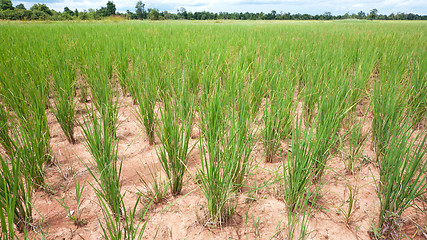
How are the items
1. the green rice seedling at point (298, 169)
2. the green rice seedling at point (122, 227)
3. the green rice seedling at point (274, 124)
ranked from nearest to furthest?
1. the green rice seedling at point (122, 227)
2. the green rice seedling at point (298, 169)
3. the green rice seedling at point (274, 124)

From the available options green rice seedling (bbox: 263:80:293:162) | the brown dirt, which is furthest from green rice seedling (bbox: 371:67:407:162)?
green rice seedling (bbox: 263:80:293:162)

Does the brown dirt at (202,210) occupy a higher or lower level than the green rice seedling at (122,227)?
lower

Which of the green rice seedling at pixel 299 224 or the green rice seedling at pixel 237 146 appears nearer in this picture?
the green rice seedling at pixel 299 224

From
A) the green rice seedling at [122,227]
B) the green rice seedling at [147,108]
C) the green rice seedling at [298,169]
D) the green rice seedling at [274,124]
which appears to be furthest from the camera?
the green rice seedling at [147,108]

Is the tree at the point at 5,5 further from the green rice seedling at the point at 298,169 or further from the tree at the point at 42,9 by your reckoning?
the green rice seedling at the point at 298,169

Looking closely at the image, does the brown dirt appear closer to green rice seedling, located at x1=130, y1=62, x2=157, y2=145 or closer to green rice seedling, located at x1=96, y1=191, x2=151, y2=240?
green rice seedling, located at x1=96, y1=191, x2=151, y2=240

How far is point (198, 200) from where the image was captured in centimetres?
114

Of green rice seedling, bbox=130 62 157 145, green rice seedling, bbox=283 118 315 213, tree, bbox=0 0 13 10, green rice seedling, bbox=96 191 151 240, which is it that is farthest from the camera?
tree, bbox=0 0 13 10

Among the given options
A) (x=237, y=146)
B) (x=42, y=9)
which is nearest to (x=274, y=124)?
(x=237, y=146)

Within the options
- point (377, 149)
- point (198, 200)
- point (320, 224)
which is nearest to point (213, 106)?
point (198, 200)

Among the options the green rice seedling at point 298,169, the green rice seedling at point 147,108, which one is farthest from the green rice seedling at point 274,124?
the green rice seedling at point 147,108

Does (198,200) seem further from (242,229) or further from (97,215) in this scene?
(97,215)

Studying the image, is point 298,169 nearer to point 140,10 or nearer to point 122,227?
point 122,227

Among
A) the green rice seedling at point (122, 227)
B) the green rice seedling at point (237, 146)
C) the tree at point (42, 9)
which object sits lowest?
the green rice seedling at point (122, 227)
